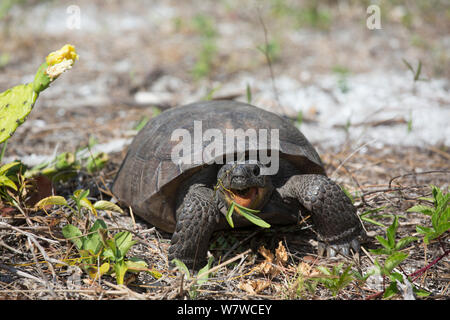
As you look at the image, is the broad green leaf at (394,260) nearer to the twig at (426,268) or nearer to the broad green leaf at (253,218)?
the twig at (426,268)

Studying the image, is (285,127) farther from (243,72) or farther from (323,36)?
(323,36)

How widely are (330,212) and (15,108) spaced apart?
6.12ft

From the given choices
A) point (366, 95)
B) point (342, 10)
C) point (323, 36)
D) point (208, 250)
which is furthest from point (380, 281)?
point (342, 10)

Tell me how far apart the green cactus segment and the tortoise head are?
111 centimetres

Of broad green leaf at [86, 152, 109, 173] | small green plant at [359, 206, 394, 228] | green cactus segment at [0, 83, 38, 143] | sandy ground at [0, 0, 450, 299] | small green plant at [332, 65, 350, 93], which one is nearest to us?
green cactus segment at [0, 83, 38, 143]

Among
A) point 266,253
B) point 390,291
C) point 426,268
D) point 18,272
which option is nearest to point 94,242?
point 18,272

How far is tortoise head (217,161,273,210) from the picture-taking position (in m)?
2.11

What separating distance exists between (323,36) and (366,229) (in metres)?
5.34

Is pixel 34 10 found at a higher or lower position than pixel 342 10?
higher

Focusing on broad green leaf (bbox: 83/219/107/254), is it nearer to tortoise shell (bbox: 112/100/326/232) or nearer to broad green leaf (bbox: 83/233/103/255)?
broad green leaf (bbox: 83/233/103/255)

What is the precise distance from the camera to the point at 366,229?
2.61m

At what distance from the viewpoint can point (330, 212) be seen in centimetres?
228

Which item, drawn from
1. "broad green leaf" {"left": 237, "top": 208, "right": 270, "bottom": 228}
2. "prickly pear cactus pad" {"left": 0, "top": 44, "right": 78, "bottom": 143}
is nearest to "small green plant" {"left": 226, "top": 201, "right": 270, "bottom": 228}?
"broad green leaf" {"left": 237, "top": 208, "right": 270, "bottom": 228}

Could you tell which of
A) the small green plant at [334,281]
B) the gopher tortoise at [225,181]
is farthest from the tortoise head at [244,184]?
the small green plant at [334,281]
